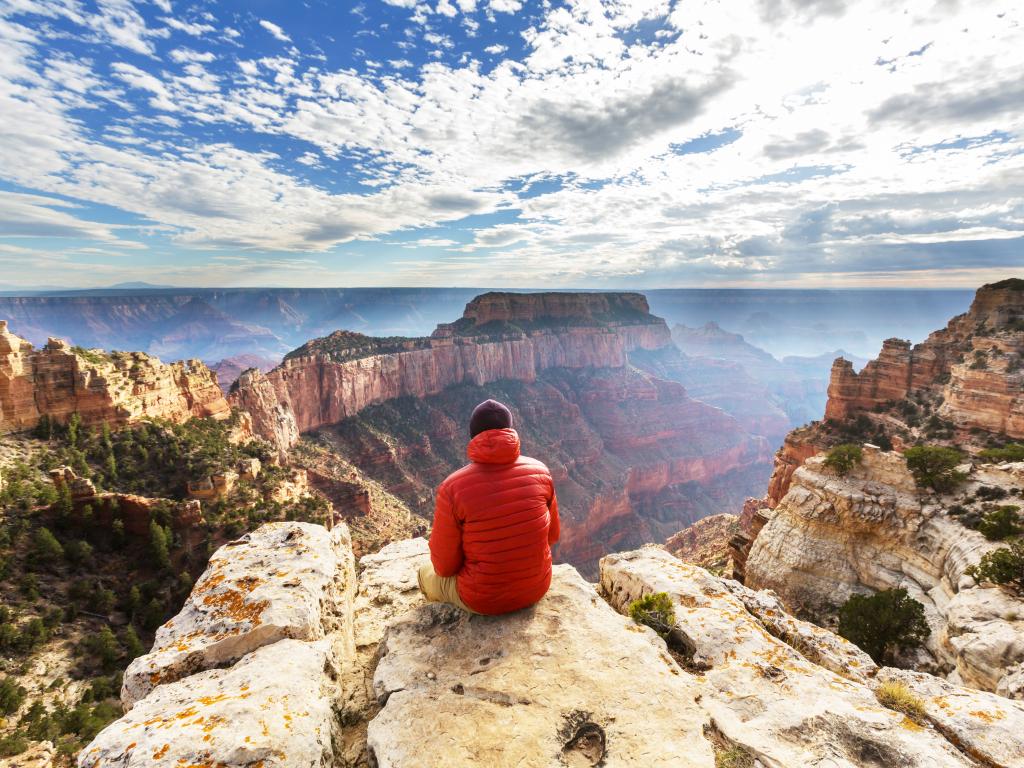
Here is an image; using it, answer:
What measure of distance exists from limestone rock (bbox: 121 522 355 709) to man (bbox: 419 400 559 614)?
171 cm

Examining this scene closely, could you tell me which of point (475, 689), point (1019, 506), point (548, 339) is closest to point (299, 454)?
point (475, 689)

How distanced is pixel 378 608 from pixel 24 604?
1825cm

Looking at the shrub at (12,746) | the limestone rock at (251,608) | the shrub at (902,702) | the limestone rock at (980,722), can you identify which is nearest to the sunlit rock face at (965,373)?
the limestone rock at (980,722)

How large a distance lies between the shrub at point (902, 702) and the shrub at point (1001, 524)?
12838 millimetres

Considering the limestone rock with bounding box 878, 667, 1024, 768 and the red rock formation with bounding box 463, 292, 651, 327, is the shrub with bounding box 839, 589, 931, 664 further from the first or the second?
the red rock formation with bounding box 463, 292, 651, 327

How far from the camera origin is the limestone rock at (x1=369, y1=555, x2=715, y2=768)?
3545 millimetres

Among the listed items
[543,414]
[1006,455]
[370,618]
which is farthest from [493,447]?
[543,414]

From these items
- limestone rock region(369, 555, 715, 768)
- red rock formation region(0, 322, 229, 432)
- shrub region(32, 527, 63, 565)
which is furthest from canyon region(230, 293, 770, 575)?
limestone rock region(369, 555, 715, 768)

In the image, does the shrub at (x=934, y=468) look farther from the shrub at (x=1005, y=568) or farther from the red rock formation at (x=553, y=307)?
the red rock formation at (x=553, y=307)

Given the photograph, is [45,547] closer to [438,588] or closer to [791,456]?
[438,588]

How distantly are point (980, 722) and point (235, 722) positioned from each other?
6679 mm

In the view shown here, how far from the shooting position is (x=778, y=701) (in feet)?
14.6

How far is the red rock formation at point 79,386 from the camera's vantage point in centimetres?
2238

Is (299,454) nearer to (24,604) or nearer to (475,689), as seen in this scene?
(24,604)
